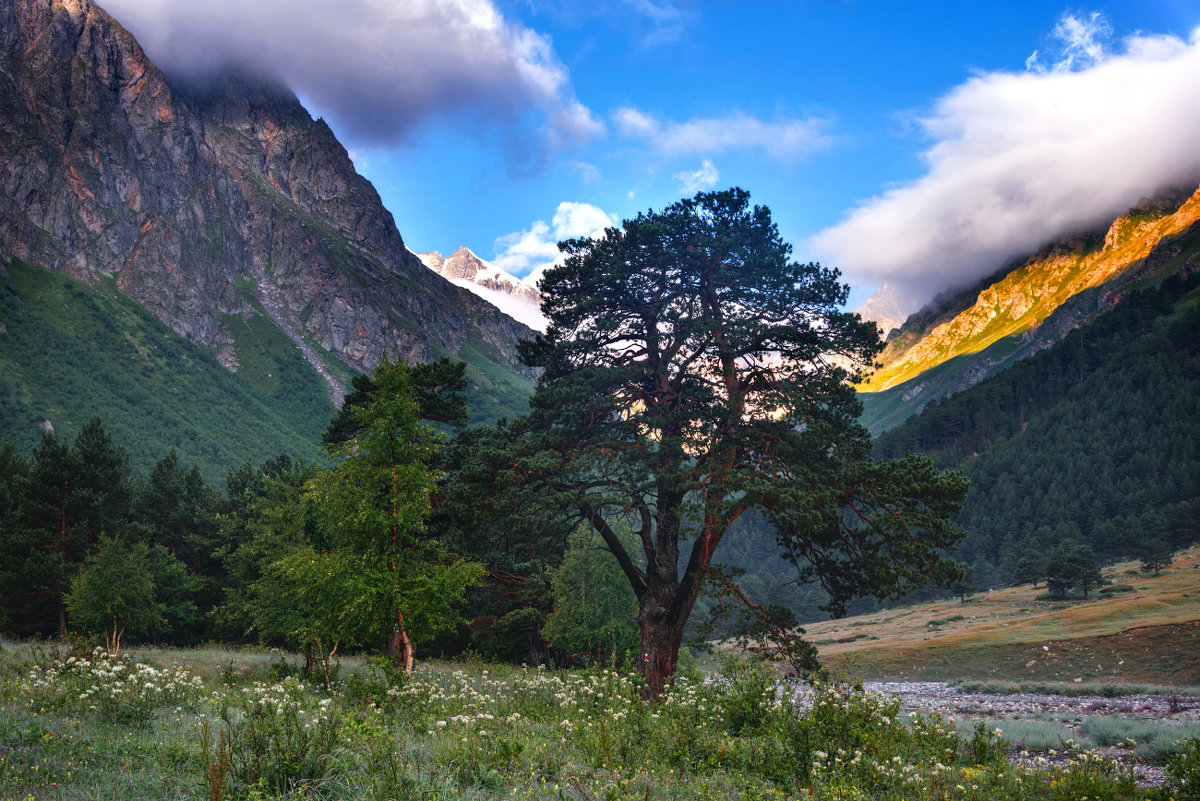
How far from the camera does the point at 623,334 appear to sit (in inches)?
736

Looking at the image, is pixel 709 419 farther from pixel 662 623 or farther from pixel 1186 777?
pixel 1186 777

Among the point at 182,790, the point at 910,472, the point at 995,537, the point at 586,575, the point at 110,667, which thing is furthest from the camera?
the point at 995,537

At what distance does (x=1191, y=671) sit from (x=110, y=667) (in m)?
51.4

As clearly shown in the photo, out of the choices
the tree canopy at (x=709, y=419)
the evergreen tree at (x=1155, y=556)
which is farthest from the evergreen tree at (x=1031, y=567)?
the tree canopy at (x=709, y=419)

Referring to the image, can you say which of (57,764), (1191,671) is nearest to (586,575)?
(57,764)

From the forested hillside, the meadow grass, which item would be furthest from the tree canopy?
the forested hillside

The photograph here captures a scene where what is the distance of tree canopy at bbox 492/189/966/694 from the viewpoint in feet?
50.5

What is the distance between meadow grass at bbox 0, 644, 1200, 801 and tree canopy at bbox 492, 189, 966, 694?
17.0 feet

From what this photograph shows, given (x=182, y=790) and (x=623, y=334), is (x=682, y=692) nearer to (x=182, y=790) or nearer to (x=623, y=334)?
(x=182, y=790)

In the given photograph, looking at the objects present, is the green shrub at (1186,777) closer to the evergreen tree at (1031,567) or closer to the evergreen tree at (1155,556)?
the evergreen tree at (1155,556)

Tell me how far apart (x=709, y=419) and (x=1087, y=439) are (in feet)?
471

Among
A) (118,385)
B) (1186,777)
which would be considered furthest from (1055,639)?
(118,385)

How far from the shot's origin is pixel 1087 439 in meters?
124

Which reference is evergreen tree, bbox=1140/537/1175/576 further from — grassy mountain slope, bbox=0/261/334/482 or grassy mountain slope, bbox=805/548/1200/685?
grassy mountain slope, bbox=0/261/334/482
